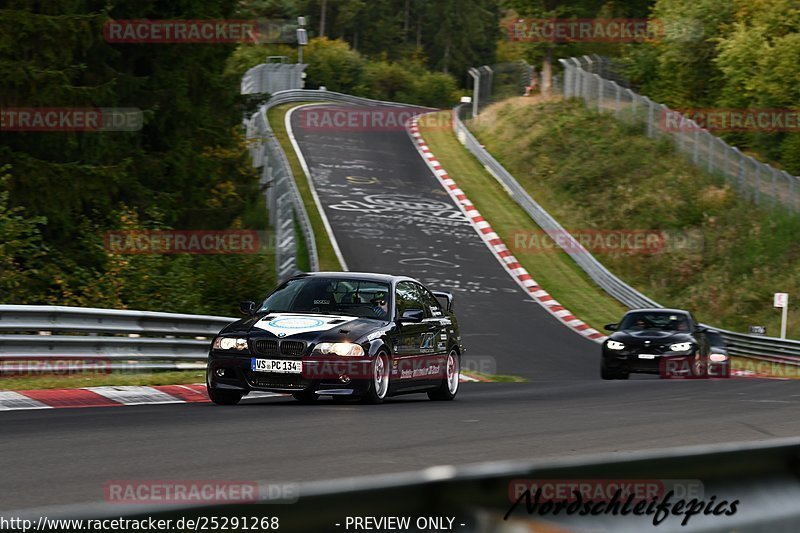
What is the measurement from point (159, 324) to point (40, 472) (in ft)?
33.8

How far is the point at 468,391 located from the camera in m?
18.2

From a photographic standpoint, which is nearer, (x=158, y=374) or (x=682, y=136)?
(x=158, y=374)

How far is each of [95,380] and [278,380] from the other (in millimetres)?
3307

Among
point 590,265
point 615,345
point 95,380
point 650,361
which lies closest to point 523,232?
point 590,265

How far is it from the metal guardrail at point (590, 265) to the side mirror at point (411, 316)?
1896cm

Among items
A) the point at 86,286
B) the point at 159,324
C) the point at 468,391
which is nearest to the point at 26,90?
the point at 86,286

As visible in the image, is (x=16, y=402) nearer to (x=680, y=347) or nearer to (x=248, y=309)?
(x=248, y=309)

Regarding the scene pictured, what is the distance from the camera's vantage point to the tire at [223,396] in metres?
13.2

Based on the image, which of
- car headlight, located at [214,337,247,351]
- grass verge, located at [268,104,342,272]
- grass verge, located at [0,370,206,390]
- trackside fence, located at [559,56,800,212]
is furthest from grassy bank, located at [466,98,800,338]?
car headlight, located at [214,337,247,351]

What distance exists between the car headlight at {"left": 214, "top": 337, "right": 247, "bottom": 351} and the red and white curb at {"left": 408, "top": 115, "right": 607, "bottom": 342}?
19587 millimetres

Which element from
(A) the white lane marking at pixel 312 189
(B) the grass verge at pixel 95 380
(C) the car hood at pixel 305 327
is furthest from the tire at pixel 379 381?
(A) the white lane marking at pixel 312 189

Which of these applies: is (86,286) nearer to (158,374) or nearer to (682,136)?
(158,374)

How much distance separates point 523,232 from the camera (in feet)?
142

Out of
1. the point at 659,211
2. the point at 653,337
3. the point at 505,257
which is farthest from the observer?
the point at 659,211
